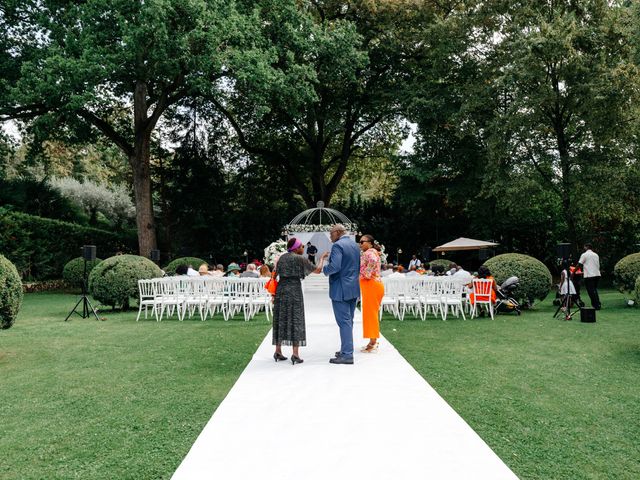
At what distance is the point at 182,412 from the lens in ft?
16.4

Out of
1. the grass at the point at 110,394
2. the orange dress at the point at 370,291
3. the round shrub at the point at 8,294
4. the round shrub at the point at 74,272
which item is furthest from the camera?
the round shrub at the point at 74,272

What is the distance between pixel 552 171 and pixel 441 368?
20.9m

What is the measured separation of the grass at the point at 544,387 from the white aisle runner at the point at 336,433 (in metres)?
0.32

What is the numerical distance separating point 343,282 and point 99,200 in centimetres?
3263

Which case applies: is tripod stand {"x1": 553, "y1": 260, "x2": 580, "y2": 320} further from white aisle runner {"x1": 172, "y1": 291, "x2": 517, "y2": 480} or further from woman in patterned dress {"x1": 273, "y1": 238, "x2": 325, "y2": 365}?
woman in patterned dress {"x1": 273, "y1": 238, "x2": 325, "y2": 365}

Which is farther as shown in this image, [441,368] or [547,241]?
[547,241]

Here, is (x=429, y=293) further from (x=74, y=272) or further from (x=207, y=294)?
(x=74, y=272)

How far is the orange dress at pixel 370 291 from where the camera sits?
791 centimetres

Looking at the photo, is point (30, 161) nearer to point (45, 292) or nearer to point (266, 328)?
point (45, 292)

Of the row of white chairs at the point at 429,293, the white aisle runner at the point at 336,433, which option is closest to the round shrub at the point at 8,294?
the white aisle runner at the point at 336,433

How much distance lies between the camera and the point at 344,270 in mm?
7188

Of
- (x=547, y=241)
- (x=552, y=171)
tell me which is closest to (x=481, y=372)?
(x=552, y=171)

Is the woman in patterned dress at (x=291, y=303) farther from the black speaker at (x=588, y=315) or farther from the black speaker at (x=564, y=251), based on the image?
the black speaker at (x=588, y=315)

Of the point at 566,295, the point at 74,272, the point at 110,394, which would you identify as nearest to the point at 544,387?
the point at 110,394
